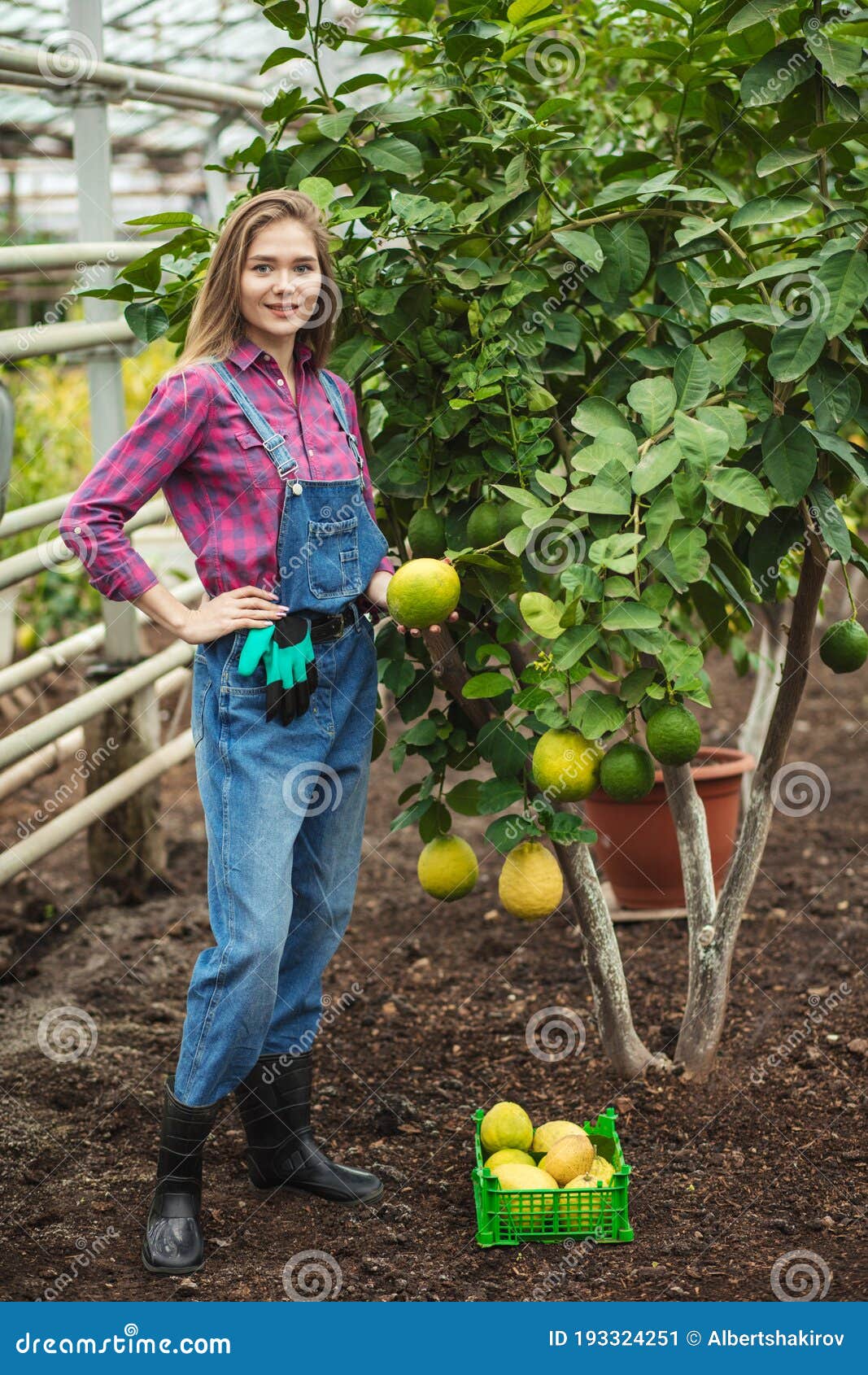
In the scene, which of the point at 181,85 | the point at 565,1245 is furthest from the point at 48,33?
the point at 565,1245

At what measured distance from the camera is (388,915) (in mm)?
3447

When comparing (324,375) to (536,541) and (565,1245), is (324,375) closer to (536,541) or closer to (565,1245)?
(536,541)

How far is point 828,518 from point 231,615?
2.74 feet

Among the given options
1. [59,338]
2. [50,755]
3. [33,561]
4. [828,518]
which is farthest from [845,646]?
[50,755]

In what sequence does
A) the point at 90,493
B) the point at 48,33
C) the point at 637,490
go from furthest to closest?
the point at 48,33 < the point at 90,493 < the point at 637,490

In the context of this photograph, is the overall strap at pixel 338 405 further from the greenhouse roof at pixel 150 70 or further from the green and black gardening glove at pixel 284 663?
the greenhouse roof at pixel 150 70

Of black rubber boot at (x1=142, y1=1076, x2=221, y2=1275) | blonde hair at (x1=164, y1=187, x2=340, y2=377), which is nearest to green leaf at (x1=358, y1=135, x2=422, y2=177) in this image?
blonde hair at (x1=164, y1=187, x2=340, y2=377)

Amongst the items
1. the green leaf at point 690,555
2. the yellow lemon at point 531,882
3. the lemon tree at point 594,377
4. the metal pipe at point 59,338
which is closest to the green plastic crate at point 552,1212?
the yellow lemon at point 531,882

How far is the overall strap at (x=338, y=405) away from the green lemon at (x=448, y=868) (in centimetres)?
60

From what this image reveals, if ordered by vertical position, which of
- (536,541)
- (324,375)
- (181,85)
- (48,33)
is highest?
(48,33)

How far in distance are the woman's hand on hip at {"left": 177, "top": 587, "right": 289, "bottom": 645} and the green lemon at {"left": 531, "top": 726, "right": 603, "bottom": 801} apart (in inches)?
16.0

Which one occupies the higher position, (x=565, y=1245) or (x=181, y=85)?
(x=181, y=85)

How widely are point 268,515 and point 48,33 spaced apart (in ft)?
13.3

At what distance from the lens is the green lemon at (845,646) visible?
205 centimetres
